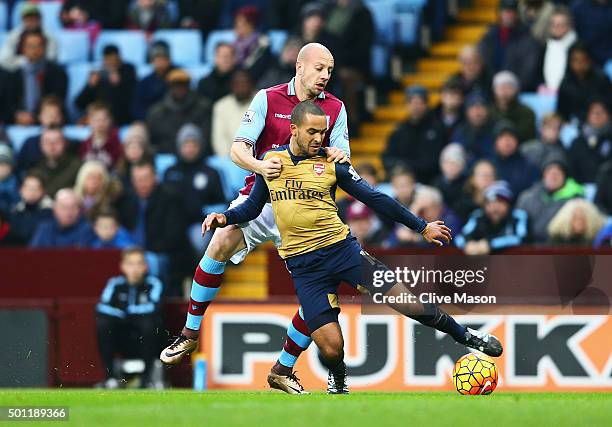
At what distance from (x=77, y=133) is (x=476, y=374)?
30.1 feet

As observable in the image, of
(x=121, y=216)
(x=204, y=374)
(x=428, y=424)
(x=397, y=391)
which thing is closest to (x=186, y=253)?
(x=121, y=216)

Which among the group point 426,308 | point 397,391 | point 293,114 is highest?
point 293,114

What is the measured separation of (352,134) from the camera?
19562 mm

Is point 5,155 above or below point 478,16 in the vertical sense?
below

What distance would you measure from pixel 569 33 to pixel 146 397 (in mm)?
8096

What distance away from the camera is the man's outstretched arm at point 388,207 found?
11453mm

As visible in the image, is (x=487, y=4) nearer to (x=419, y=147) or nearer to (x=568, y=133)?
(x=419, y=147)

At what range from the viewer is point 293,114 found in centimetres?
1137

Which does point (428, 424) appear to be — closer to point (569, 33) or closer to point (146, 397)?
point (146, 397)

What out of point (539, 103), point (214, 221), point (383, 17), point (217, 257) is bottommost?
point (217, 257)

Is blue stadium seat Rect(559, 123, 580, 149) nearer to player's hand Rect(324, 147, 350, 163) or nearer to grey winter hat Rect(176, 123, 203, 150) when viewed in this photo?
grey winter hat Rect(176, 123, 203, 150)

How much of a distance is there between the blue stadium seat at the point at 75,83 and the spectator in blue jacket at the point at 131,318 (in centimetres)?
517

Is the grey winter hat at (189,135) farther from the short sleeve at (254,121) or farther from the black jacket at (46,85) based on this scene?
the short sleeve at (254,121)

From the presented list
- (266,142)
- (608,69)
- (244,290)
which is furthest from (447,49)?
(266,142)
